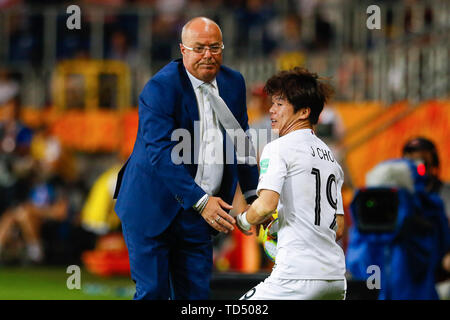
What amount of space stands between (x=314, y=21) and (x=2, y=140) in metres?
5.03

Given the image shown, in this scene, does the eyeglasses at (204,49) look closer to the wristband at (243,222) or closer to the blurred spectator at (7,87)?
the wristband at (243,222)

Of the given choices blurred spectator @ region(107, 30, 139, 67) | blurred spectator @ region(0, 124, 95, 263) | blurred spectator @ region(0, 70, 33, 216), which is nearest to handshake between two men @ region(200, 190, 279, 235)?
blurred spectator @ region(0, 124, 95, 263)

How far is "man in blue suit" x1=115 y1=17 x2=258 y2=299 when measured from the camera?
5090 millimetres

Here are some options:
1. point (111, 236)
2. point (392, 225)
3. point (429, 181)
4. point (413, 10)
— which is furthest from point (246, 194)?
point (413, 10)

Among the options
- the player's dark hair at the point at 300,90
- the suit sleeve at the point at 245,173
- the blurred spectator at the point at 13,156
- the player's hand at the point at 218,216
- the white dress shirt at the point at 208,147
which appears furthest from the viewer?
the blurred spectator at the point at 13,156

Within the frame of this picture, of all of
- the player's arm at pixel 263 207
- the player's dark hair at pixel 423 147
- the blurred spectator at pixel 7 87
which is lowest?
the player's arm at pixel 263 207

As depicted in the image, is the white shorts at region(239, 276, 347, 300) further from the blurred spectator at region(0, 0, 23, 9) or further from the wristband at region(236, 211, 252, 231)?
the blurred spectator at region(0, 0, 23, 9)

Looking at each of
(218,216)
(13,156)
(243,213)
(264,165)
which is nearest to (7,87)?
(13,156)

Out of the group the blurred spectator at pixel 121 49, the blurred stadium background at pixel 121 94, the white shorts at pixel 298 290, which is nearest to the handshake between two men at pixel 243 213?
the white shorts at pixel 298 290

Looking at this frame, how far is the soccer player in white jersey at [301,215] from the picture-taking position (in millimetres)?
4566

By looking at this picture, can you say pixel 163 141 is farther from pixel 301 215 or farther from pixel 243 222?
pixel 301 215

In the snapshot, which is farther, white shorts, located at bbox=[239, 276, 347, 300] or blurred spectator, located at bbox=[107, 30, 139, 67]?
blurred spectator, located at bbox=[107, 30, 139, 67]

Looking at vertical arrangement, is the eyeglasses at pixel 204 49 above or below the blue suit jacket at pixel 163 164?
above

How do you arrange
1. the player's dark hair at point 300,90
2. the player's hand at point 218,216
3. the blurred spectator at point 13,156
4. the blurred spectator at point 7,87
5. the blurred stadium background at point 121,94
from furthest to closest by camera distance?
the blurred spectator at point 7,87
the blurred spectator at point 13,156
the blurred stadium background at point 121,94
the player's hand at point 218,216
the player's dark hair at point 300,90
